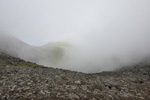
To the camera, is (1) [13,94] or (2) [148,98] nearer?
(1) [13,94]

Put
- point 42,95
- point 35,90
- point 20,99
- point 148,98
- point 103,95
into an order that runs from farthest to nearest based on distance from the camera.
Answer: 1. point 148,98
2. point 103,95
3. point 35,90
4. point 42,95
5. point 20,99

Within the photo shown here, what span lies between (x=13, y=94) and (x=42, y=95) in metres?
2.99

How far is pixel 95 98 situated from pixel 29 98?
749 centimetres

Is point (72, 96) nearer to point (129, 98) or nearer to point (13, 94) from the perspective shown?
point (13, 94)

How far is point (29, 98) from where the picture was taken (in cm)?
1099

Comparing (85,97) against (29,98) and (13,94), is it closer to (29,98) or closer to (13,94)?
(29,98)

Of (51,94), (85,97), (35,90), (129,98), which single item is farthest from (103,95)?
(35,90)

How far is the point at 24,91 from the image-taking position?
40.6ft

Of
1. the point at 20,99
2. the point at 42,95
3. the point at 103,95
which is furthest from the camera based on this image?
the point at 103,95

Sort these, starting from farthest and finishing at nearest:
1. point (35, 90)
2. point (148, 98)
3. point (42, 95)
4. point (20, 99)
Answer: point (148, 98)
point (35, 90)
point (42, 95)
point (20, 99)

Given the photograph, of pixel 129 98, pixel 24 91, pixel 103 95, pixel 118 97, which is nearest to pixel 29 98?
pixel 24 91

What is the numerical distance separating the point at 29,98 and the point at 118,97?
11.0m

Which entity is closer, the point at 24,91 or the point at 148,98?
the point at 24,91

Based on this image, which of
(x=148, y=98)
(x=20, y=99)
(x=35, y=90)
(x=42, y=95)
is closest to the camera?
(x=20, y=99)
